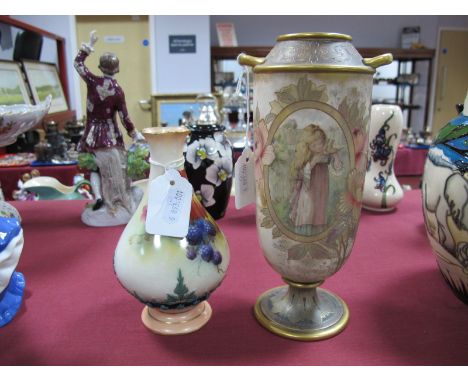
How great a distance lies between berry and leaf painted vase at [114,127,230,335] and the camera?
0.61 metres

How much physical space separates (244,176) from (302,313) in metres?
0.25

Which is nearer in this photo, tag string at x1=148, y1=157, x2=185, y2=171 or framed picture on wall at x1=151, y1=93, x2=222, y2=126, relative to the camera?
tag string at x1=148, y1=157, x2=185, y2=171

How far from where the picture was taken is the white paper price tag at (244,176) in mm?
690

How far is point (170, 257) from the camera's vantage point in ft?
1.99

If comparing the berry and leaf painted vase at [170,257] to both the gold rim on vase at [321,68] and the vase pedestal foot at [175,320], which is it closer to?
the vase pedestal foot at [175,320]

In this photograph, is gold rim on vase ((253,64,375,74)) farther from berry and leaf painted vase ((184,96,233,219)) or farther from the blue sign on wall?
the blue sign on wall

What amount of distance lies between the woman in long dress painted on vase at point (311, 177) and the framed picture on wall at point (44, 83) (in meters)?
2.83

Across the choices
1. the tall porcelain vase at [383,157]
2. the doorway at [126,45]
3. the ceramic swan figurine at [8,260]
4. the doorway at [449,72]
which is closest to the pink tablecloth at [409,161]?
the tall porcelain vase at [383,157]

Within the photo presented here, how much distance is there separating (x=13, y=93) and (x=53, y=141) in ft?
A: 2.71

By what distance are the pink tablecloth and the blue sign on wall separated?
2248 millimetres

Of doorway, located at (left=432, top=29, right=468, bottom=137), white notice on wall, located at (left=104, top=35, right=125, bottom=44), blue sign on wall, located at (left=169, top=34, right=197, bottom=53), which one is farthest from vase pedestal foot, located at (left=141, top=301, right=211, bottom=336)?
doorway, located at (left=432, top=29, right=468, bottom=137)

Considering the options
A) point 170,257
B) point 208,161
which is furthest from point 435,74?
point 170,257

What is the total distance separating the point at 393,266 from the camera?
0.91 meters

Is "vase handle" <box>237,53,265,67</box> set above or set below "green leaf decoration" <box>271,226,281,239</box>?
above
